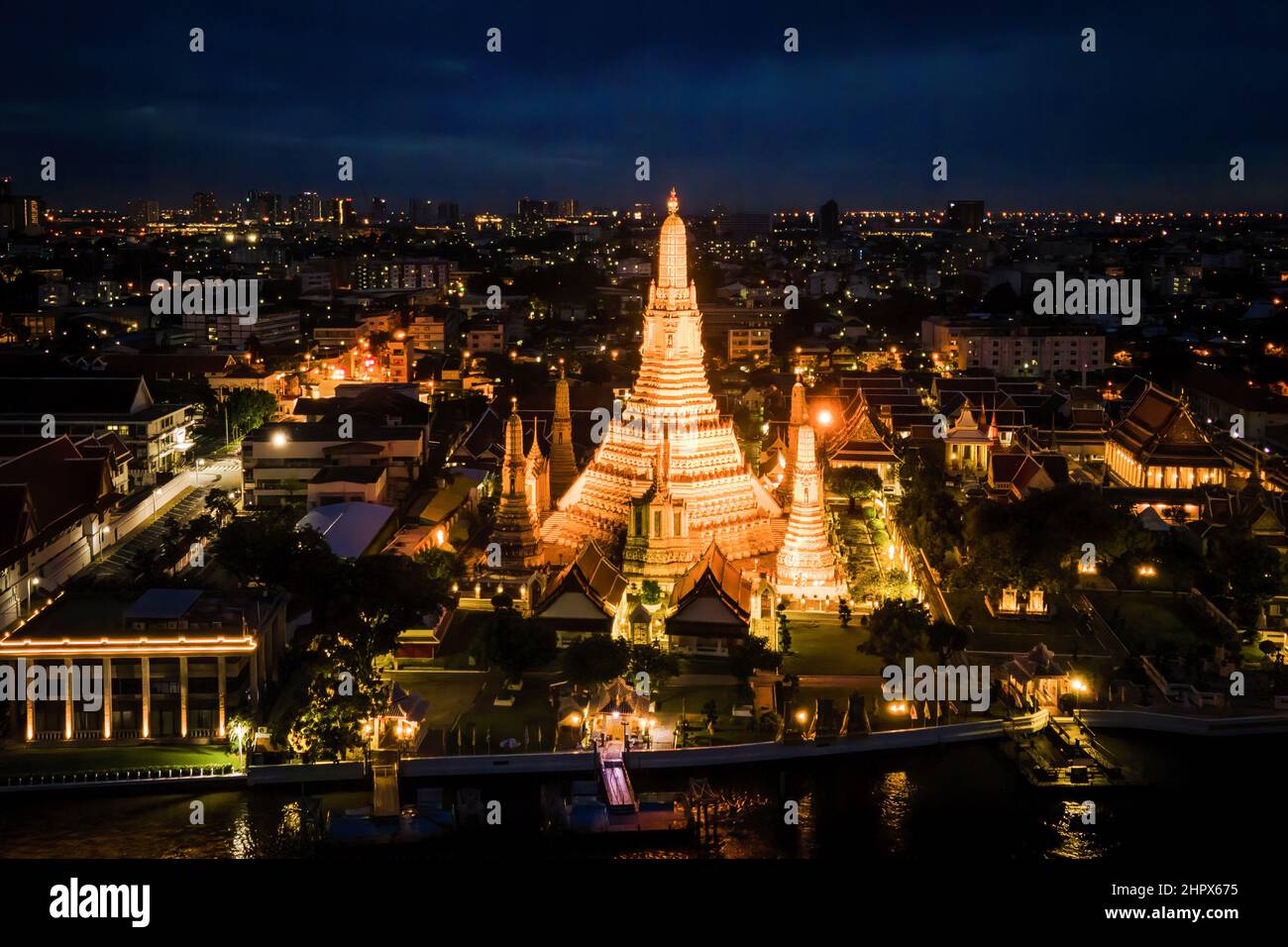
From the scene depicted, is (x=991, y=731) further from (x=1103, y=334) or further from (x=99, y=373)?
(x=1103, y=334)

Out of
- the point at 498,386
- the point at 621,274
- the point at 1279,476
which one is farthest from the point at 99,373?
the point at 621,274

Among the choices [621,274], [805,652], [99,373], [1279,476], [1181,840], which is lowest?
[1181,840]

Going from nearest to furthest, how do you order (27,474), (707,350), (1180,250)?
1. (27,474)
2. (707,350)
3. (1180,250)

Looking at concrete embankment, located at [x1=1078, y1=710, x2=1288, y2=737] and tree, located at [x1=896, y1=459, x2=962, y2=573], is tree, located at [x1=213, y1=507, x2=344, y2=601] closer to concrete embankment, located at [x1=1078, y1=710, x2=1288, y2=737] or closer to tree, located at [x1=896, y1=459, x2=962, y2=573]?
tree, located at [x1=896, y1=459, x2=962, y2=573]

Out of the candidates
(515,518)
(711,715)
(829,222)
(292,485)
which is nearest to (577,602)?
(515,518)

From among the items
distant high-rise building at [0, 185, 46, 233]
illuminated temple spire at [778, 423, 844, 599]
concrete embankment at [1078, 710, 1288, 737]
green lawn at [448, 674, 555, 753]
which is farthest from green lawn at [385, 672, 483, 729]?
distant high-rise building at [0, 185, 46, 233]

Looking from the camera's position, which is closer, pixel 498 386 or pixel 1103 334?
pixel 498 386

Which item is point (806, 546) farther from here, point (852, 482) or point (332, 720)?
point (332, 720)
